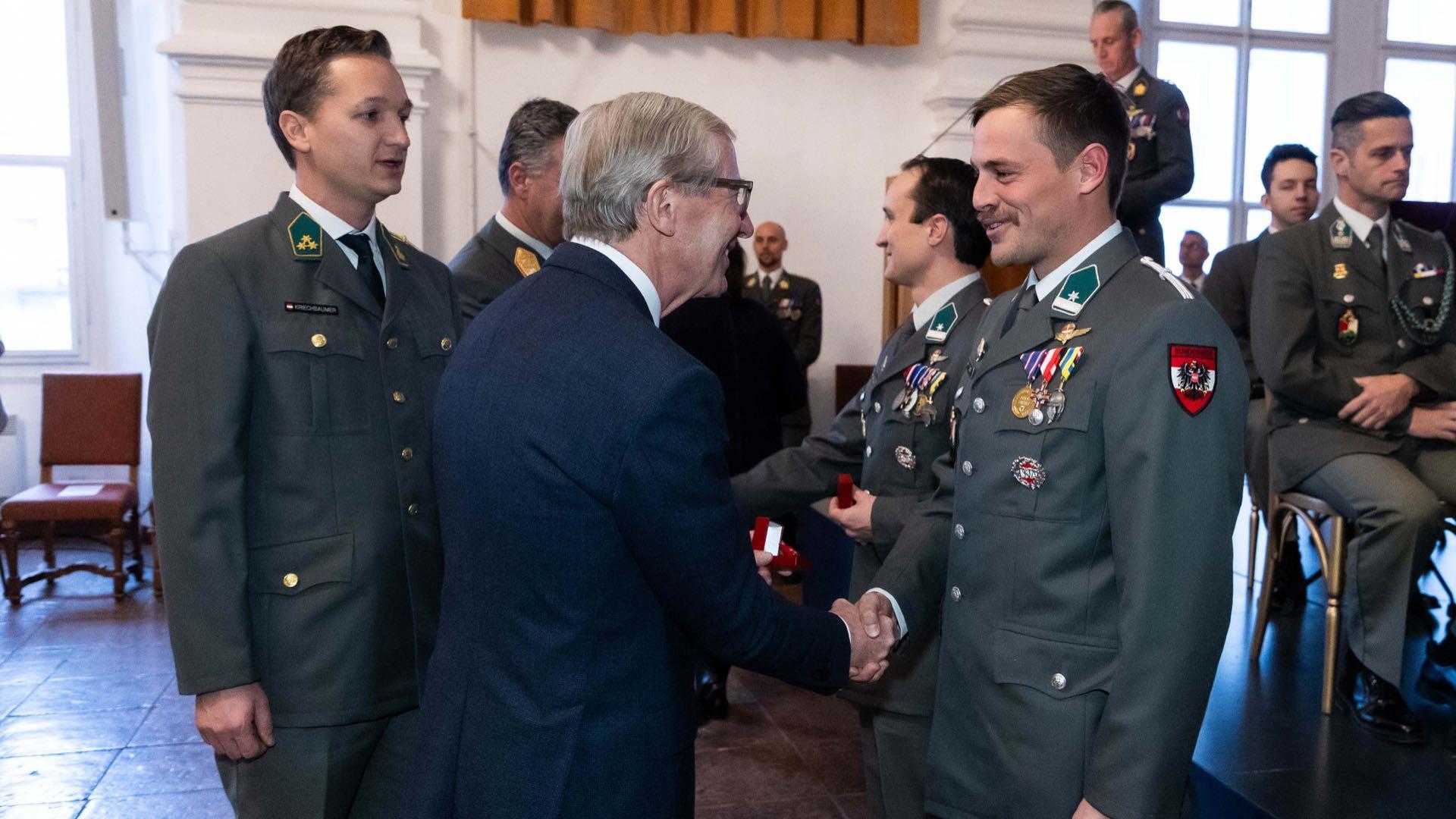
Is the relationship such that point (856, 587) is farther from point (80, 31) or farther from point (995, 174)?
point (80, 31)

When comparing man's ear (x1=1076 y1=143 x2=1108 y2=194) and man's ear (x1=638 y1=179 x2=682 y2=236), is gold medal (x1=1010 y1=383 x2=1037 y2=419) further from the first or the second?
man's ear (x1=638 y1=179 x2=682 y2=236)

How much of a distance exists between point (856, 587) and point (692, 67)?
15.0 ft

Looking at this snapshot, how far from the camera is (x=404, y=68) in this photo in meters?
5.61

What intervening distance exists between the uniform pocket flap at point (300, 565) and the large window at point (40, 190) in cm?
641

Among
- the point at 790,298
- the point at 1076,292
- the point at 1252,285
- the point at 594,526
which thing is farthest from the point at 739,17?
the point at 594,526

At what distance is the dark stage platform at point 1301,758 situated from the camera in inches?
98.3

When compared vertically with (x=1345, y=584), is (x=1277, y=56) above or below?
above

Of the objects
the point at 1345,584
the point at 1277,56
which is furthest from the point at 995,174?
the point at 1277,56

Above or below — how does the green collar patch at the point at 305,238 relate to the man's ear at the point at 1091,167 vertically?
below

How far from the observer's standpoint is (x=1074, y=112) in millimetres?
1677

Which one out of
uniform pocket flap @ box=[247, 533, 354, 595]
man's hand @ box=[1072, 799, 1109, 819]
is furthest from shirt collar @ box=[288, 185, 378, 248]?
Answer: man's hand @ box=[1072, 799, 1109, 819]

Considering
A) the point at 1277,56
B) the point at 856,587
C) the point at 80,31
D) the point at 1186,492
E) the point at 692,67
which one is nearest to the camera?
the point at 1186,492

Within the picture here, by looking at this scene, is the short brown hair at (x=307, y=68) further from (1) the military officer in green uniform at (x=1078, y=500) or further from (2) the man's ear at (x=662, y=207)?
(1) the military officer in green uniform at (x=1078, y=500)

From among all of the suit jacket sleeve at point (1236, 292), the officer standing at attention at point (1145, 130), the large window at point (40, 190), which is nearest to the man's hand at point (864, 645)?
the officer standing at attention at point (1145, 130)
